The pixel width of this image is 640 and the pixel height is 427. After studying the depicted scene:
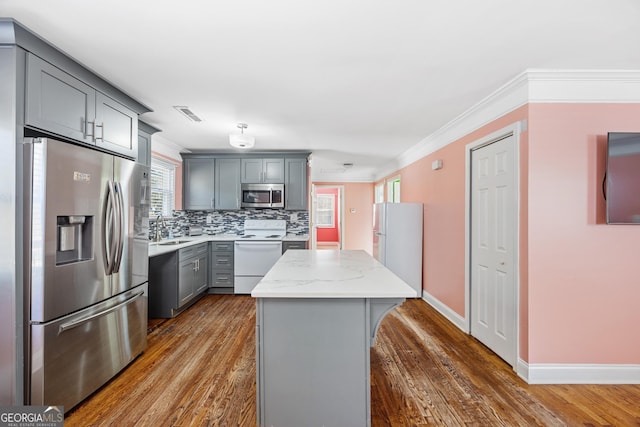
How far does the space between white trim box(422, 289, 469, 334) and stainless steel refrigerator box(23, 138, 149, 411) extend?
3.23 metres

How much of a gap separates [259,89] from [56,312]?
2.12m

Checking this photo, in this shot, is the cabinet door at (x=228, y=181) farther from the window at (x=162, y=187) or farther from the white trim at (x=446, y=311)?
the white trim at (x=446, y=311)

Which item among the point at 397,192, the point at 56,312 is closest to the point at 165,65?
the point at 56,312

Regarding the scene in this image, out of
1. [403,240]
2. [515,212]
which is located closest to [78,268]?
[515,212]

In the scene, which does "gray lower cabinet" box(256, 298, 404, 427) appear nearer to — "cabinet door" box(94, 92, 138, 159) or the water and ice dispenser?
the water and ice dispenser

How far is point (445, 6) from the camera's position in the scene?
152 cm

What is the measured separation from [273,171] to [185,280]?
2222mm

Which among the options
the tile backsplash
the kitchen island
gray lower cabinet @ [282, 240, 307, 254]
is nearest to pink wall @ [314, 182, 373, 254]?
the tile backsplash

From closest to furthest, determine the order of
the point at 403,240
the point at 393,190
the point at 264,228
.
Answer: the point at 403,240, the point at 264,228, the point at 393,190

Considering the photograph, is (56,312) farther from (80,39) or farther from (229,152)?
(229,152)

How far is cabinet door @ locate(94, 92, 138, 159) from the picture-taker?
2238mm

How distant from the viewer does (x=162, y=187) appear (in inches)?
179

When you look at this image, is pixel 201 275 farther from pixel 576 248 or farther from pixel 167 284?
pixel 576 248

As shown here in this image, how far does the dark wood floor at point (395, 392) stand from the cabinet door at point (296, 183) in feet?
8.33
